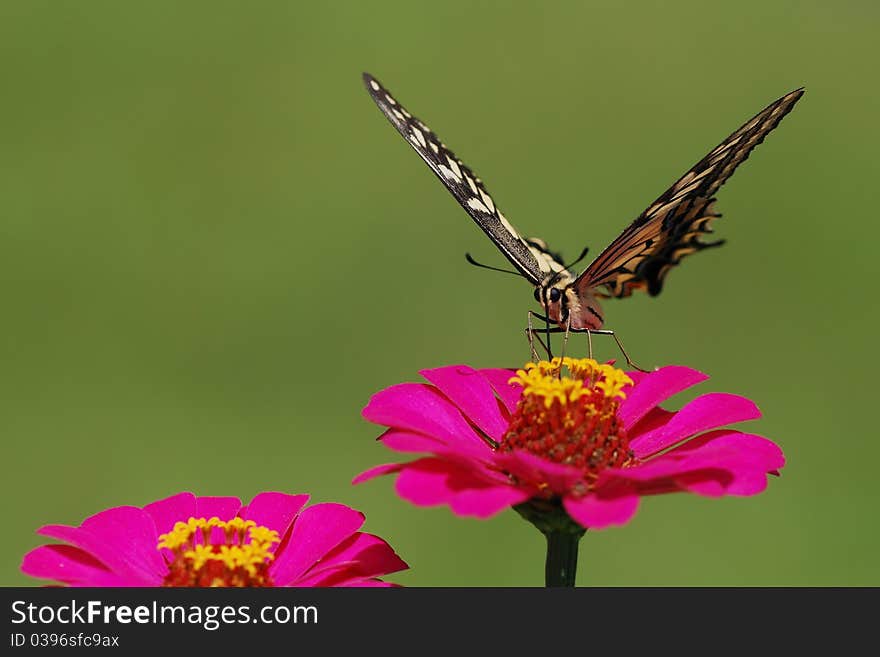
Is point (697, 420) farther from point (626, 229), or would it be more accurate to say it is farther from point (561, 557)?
point (626, 229)

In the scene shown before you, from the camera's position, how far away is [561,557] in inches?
59.2

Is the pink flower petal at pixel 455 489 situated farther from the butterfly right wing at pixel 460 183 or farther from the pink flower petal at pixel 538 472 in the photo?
the butterfly right wing at pixel 460 183

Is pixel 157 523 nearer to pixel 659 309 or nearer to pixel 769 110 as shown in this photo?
pixel 769 110

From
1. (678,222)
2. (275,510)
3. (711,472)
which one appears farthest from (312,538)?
(678,222)

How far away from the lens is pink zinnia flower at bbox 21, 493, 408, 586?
4.71 ft

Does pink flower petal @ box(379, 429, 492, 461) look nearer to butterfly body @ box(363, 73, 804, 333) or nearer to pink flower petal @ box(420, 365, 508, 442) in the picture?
pink flower petal @ box(420, 365, 508, 442)

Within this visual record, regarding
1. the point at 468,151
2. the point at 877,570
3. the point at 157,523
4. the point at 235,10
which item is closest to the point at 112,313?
the point at 468,151

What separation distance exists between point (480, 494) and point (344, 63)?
819cm

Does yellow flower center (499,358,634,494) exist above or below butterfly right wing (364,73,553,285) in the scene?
below

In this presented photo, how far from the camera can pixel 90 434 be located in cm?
595

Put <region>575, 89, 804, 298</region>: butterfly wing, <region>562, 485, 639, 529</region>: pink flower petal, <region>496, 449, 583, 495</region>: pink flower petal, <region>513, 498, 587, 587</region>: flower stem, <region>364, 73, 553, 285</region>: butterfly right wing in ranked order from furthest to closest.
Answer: <region>364, 73, 553, 285</region>: butterfly right wing → <region>575, 89, 804, 298</region>: butterfly wing → <region>513, 498, 587, 587</region>: flower stem → <region>496, 449, 583, 495</region>: pink flower petal → <region>562, 485, 639, 529</region>: pink flower petal

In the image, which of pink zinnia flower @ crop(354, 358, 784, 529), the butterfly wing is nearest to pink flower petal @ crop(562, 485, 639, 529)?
pink zinnia flower @ crop(354, 358, 784, 529)

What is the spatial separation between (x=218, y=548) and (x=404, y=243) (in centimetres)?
598

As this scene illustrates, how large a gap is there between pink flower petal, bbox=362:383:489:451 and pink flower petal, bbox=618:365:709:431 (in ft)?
0.84
